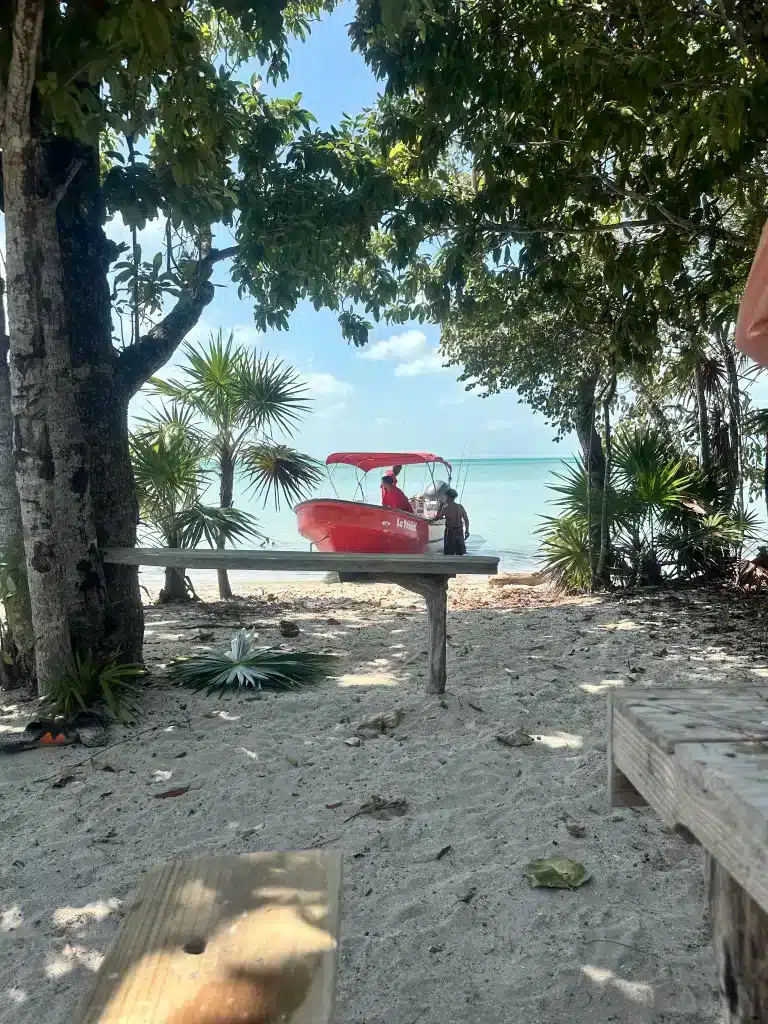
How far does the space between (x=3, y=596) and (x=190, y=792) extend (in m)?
2.48

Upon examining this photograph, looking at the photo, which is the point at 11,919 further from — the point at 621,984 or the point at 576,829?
the point at 576,829

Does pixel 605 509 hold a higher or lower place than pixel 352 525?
higher

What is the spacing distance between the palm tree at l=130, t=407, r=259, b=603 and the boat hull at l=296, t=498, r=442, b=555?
2075 millimetres

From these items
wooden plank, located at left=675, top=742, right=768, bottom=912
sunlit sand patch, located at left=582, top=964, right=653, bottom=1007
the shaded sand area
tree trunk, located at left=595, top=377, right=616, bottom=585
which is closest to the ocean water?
tree trunk, located at left=595, top=377, right=616, bottom=585

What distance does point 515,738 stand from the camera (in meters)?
4.20

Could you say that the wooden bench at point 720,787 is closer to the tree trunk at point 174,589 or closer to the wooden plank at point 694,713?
the wooden plank at point 694,713

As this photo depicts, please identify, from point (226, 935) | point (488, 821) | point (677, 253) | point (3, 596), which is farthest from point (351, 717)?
point (677, 253)

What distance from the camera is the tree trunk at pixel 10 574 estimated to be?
5.31 meters

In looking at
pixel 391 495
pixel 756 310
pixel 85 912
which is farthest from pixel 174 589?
pixel 756 310

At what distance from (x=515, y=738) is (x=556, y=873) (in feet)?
4.60

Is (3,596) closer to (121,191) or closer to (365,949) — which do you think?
(121,191)

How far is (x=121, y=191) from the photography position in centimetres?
556

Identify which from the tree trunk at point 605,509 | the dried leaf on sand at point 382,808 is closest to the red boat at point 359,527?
the tree trunk at point 605,509

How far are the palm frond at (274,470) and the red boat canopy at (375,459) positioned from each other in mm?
2989
